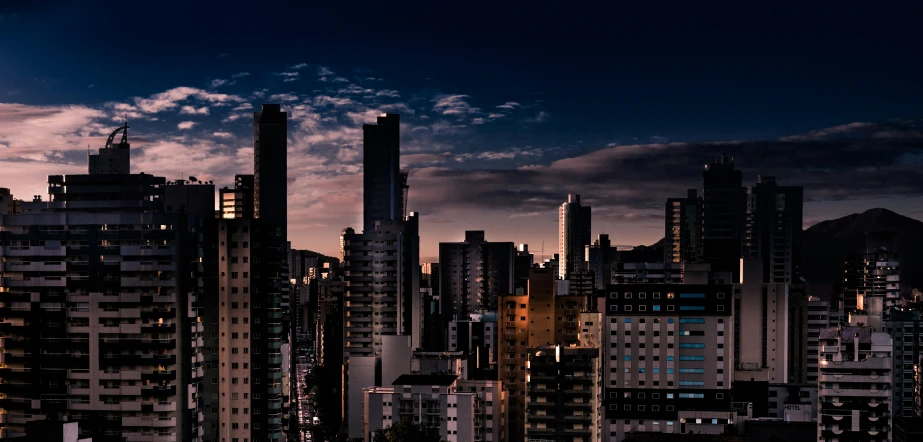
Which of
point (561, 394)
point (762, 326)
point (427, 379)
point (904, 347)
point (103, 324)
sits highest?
point (103, 324)

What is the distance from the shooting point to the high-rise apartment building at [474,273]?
128 metres

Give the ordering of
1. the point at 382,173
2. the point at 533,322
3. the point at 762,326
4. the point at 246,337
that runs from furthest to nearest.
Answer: the point at 382,173
the point at 762,326
the point at 533,322
the point at 246,337

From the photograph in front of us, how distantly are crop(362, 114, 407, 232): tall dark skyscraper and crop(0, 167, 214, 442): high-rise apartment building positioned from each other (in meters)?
93.9

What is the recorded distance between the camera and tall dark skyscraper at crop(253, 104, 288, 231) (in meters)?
144

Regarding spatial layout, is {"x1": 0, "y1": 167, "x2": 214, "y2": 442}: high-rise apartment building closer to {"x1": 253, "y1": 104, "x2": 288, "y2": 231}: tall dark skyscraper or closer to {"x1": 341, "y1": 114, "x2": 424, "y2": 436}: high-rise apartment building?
{"x1": 341, "y1": 114, "x2": 424, "y2": 436}: high-rise apartment building

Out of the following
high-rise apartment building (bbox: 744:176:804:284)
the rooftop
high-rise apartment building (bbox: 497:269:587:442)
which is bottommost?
the rooftop

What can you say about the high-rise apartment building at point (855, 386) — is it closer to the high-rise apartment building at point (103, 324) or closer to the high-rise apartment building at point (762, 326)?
the high-rise apartment building at point (103, 324)

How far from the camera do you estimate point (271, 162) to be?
145 metres

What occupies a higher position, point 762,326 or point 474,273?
point 474,273

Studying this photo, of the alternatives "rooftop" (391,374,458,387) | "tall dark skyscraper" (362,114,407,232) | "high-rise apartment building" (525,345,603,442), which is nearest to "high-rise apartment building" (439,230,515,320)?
"tall dark skyscraper" (362,114,407,232)

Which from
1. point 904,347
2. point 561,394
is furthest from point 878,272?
point 561,394

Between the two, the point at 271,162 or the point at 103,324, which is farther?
the point at 271,162

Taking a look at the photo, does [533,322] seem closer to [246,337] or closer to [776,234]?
[246,337]

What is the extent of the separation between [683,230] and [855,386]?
3482 inches
